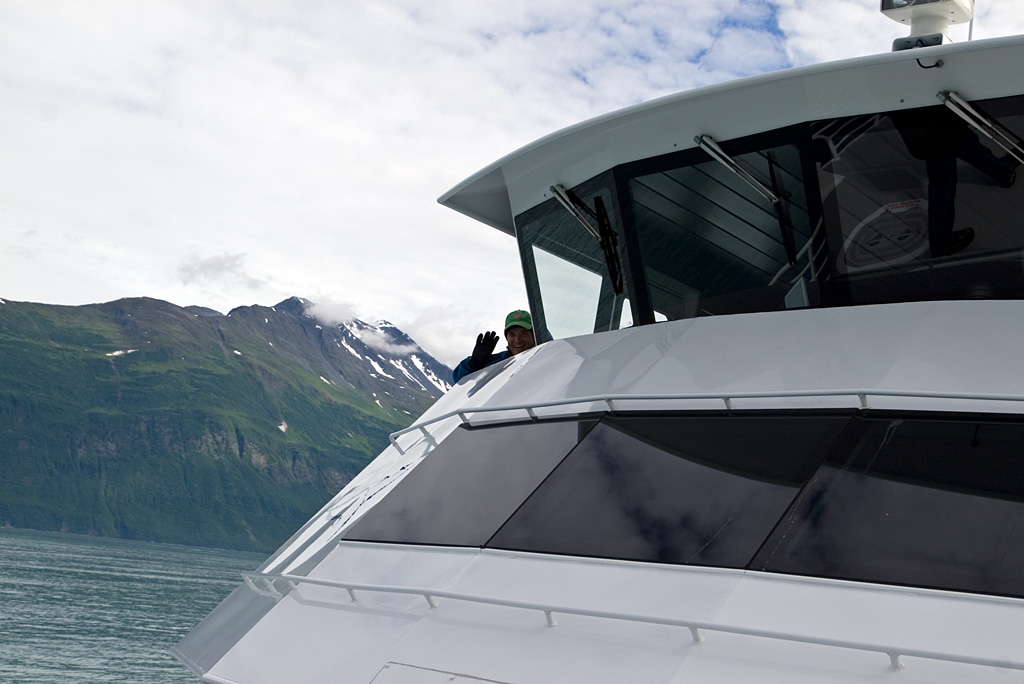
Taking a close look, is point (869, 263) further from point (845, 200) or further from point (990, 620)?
point (990, 620)

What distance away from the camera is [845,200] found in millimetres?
5133

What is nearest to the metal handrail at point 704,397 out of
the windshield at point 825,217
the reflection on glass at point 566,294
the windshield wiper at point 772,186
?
the windshield at point 825,217

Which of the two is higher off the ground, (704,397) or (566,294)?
(566,294)

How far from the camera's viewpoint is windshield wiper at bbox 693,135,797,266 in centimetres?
526

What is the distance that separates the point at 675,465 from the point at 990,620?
140cm

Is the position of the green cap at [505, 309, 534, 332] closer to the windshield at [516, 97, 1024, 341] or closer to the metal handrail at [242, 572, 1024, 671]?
the windshield at [516, 97, 1024, 341]

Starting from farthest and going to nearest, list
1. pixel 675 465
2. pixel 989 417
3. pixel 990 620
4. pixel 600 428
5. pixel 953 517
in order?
pixel 600 428
pixel 675 465
pixel 989 417
pixel 953 517
pixel 990 620

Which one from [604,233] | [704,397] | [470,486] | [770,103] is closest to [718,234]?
[770,103]

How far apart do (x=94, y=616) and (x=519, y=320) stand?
92052 millimetres

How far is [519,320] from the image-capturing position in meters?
6.71

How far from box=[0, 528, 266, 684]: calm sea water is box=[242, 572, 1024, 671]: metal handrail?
80.8ft

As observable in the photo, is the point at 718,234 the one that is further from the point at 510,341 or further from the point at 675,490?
the point at 675,490

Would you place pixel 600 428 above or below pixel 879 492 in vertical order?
above

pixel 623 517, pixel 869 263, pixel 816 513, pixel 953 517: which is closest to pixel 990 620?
pixel 953 517
